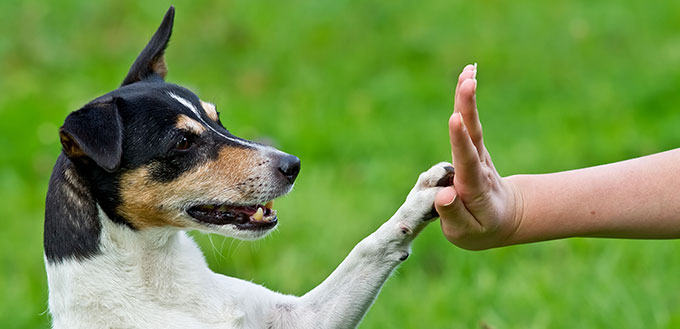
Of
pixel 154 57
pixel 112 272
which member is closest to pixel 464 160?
pixel 112 272

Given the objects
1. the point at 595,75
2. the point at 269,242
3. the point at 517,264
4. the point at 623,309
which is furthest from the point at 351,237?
the point at 595,75

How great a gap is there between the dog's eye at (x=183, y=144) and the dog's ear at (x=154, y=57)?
52 cm

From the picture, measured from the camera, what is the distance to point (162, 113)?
348cm

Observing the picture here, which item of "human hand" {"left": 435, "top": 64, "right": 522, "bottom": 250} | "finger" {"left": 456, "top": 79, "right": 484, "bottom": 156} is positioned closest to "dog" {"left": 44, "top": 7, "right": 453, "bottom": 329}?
"human hand" {"left": 435, "top": 64, "right": 522, "bottom": 250}

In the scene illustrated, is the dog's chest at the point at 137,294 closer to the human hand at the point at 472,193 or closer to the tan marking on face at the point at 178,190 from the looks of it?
the tan marking on face at the point at 178,190

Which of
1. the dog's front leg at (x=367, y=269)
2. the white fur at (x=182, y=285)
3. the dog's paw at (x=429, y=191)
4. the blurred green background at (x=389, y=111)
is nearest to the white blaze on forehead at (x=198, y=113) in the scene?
the white fur at (x=182, y=285)

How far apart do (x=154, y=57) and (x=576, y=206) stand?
5.86 ft

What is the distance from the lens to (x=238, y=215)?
11.5 ft

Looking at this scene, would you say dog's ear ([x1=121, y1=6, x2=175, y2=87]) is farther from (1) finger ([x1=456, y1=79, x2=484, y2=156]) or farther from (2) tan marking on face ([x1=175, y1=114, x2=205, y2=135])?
(1) finger ([x1=456, y1=79, x2=484, y2=156])

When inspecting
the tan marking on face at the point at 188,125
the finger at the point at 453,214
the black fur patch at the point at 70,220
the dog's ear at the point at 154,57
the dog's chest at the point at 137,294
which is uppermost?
the dog's ear at the point at 154,57

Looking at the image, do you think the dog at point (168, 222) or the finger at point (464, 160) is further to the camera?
the dog at point (168, 222)

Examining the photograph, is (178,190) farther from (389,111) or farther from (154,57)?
(389,111)

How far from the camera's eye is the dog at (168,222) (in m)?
3.24

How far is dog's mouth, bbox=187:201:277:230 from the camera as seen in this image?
3414 millimetres
